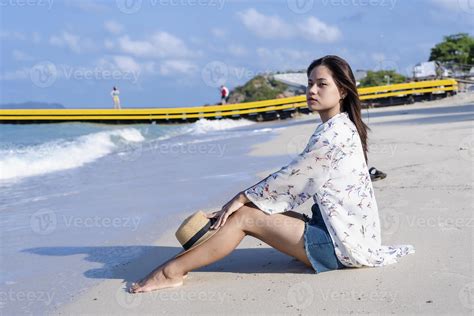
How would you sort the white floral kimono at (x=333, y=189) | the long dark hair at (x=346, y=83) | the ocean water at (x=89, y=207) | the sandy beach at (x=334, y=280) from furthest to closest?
the ocean water at (x=89, y=207)
the long dark hair at (x=346, y=83)
the white floral kimono at (x=333, y=189)
the sandy beach at (x=334, y=280)

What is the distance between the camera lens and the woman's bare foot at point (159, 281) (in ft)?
11.3

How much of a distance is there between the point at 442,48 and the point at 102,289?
68823mm

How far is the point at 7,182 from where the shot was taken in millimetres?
9891

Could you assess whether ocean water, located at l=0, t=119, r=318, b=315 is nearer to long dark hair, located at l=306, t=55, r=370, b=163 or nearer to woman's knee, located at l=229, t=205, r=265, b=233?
woman's knee, located at l=229, t=205, r=265, b=233

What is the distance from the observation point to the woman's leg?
3.42 metres

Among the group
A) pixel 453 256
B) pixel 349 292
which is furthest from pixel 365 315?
pixel 453 256

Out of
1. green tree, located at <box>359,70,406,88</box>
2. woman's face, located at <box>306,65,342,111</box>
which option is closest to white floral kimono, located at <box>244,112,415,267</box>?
woman's face, located at <box>306,65,342,111</box>

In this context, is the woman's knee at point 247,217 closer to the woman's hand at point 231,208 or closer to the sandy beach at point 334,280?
the woman's hand at point 231,208

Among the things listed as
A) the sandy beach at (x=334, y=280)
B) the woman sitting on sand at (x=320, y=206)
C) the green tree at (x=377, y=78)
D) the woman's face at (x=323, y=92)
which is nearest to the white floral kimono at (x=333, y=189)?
the woman sitting on sand at (x=320, y=206)

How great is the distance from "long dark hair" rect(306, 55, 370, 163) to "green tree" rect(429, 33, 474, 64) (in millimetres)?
62891

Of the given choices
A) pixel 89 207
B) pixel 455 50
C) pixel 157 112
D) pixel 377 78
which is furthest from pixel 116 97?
pixel 455 50

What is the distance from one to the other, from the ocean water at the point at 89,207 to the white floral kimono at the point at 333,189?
1.16 meters

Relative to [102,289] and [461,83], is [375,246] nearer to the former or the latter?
[102,289]

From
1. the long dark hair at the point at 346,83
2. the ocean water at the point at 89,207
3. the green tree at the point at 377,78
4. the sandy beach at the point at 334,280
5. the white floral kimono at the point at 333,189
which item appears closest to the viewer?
the sandy beach at the point at 334,280
